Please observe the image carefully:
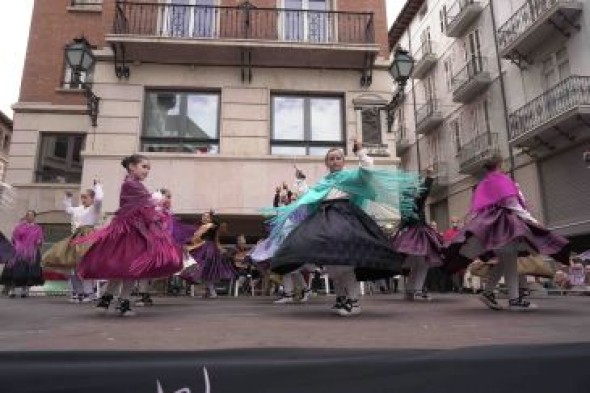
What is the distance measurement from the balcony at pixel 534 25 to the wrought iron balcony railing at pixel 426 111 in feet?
21.2

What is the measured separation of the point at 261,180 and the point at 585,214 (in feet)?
37.0

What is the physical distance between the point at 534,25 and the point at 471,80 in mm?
4781

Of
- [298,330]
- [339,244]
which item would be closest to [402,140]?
[339,244]

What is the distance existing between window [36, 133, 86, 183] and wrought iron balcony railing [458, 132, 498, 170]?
16.1m

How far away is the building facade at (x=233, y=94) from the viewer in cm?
1507

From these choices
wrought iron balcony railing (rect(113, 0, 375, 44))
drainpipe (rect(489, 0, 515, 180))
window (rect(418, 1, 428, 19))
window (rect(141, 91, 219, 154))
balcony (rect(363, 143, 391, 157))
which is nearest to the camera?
window (rect(141, 91, 219, 154))

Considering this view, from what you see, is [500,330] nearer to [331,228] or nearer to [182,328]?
[331,228]

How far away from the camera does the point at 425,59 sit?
30.0 m

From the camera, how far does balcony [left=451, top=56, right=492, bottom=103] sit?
80.3ft

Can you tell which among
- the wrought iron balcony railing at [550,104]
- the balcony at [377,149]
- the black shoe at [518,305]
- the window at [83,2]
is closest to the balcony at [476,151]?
the wrought iron balcony railing at [550,104]

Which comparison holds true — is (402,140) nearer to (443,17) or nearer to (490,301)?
(443,17)

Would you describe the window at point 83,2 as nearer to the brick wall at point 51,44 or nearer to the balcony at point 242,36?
the brick wall at point 51,44

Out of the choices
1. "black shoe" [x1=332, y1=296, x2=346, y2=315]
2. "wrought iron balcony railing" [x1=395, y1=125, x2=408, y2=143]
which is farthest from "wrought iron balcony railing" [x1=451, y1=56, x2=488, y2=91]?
"black shoe" [x1=332, y1=296, x2=346, y2=315]

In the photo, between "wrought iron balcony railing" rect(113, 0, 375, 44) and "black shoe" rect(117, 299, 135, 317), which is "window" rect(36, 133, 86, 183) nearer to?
"wrought iron balcony railing" rect(113, 0, 375, 44)
